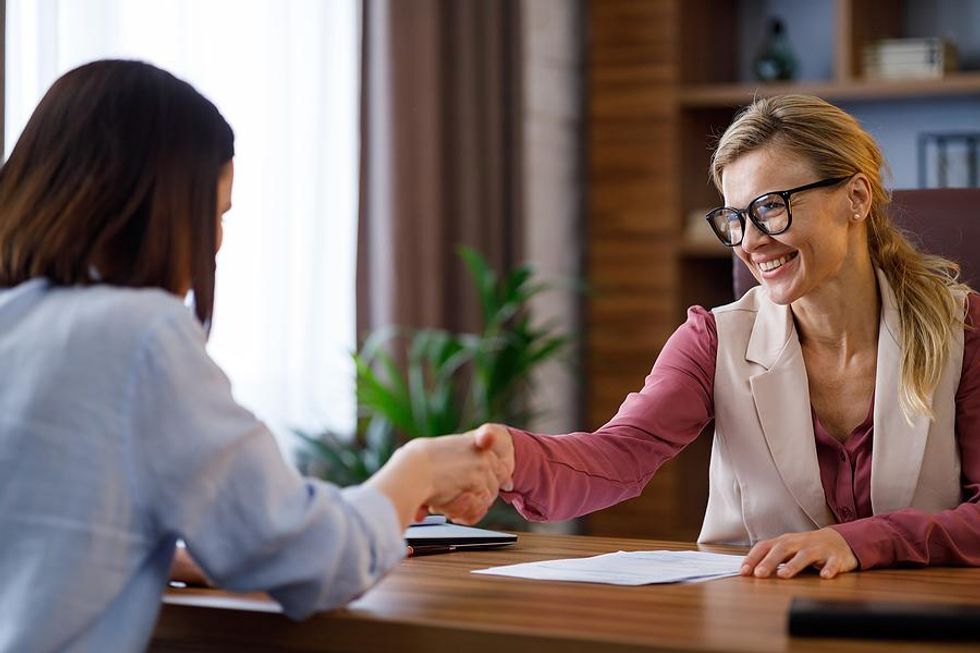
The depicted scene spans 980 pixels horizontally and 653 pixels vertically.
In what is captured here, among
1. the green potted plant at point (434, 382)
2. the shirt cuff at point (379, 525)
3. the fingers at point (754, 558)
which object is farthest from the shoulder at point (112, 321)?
the green potted plant at point (434, 382)

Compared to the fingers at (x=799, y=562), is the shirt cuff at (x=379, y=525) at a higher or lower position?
higher

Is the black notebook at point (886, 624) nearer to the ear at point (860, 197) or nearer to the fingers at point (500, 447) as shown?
the fingers at point (500, 447)

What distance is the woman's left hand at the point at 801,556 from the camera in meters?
1.55

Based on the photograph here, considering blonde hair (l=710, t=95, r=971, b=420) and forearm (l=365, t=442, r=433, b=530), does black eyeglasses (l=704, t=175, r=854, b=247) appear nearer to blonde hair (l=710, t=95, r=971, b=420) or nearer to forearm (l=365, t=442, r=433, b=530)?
blonde hair (l=710, t=95, r=971, b=420)

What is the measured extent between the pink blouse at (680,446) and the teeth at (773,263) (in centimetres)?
14

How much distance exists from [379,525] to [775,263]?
3.11 feet

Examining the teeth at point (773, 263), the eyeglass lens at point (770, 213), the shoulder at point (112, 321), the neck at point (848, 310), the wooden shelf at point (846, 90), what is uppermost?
the wooden shelf at point (846, 90)

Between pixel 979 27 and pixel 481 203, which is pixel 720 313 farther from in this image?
pixel 979 27

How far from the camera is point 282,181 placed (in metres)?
3.58

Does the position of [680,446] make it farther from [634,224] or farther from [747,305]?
[634,224]

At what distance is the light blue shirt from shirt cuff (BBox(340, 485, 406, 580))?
8cm

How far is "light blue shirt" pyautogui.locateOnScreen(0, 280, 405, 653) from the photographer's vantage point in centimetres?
116

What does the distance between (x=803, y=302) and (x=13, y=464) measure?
4.15 ft

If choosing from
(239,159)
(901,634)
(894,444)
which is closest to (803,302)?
(894,444)
